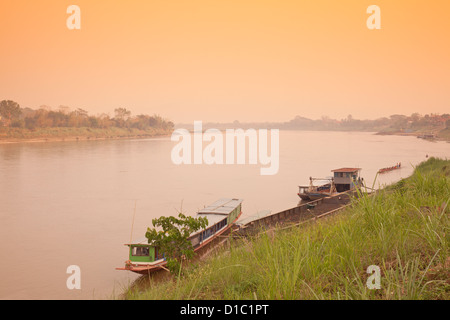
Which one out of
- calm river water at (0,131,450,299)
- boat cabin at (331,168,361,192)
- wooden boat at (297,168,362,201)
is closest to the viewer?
calm river water at (0,131,450,299)

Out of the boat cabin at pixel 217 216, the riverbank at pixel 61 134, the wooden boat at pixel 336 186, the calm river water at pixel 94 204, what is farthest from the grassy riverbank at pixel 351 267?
the riverbank at pixel 61 134

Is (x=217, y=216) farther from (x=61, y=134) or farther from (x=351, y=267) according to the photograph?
(x=61, y=134)

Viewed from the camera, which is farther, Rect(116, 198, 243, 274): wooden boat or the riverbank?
the riverbank

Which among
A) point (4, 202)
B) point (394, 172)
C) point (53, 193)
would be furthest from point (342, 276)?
point (394, 172)

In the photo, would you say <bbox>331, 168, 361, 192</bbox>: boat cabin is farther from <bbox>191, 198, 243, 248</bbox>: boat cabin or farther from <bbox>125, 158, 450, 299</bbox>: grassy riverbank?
<bbox>125, 158, 450, 299</bbox>: grassy riverbank

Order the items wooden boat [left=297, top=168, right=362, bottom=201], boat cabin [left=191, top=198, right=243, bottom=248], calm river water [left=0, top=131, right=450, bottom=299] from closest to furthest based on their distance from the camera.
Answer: calm river water [left=0, top=131, right=450, bottom=299]
boat cabin [left=191, top=198, right=243, bottom=248]
wooden boat [left=297, top=168, right=362, bottom=201]

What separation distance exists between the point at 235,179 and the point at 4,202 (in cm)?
2650

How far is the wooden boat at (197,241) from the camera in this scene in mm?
16641

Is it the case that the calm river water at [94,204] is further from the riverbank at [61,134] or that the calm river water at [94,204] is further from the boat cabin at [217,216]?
the riverbank at [61,134]

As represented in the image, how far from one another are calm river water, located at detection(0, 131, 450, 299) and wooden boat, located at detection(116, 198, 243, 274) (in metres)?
1.04

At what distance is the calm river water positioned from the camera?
17.2 m

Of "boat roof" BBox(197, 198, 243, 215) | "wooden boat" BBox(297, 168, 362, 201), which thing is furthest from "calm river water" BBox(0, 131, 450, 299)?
"boat roof" BBox(197, 198, 243, 215)
